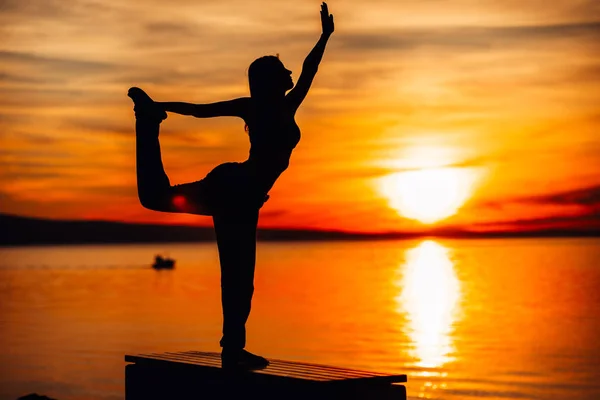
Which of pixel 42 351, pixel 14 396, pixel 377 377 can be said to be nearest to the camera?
pixel 377 377

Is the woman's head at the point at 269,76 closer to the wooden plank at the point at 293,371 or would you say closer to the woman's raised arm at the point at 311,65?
Answer: the woman's raised arm at the point at 311,65

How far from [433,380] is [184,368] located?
27.4m

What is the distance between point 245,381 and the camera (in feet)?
35.9

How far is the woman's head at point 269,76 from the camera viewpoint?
36.6ft

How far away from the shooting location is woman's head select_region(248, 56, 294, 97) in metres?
11.1

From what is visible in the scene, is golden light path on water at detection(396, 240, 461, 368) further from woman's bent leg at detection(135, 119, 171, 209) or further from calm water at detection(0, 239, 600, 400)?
woman's bent leg at detection(135, 119, 171, 209)

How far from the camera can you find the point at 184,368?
1166cm

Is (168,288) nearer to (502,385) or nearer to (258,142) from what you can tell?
(502,385)

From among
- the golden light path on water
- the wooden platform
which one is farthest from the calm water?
the wooden platform

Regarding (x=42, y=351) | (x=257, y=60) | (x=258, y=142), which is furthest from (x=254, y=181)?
(x=42, y=351)

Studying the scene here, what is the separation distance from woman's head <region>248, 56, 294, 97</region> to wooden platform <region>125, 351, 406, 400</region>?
2837mm

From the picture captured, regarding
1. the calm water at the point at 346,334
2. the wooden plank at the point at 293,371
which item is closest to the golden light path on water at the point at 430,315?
the calm water at the point at 346,334

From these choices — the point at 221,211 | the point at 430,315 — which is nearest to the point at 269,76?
the point at 221,211

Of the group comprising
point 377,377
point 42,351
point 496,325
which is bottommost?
point 377,377
